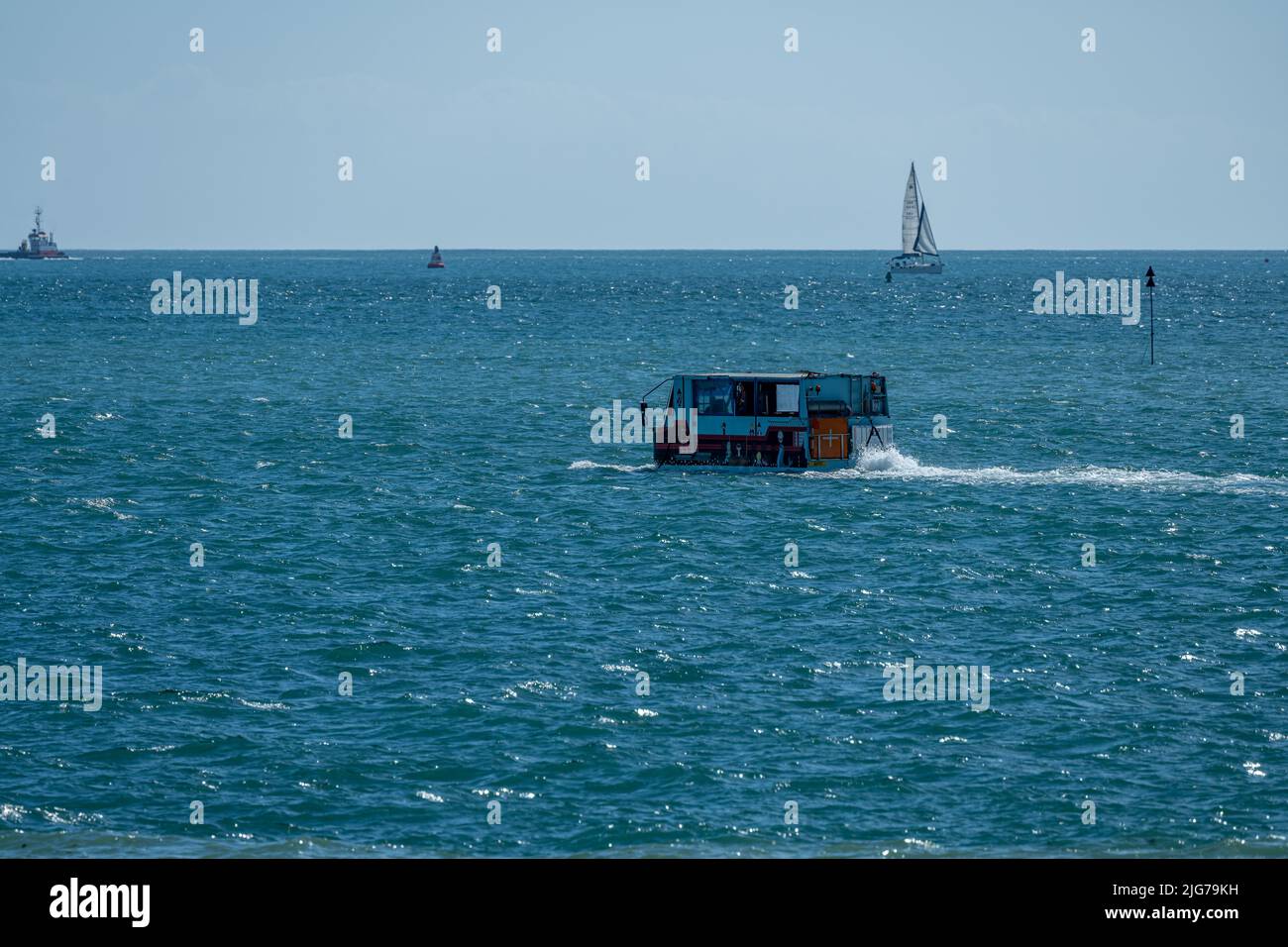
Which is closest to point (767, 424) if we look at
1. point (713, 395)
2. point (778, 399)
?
point (778, 399)

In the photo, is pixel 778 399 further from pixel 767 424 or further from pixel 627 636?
pixel 627 636

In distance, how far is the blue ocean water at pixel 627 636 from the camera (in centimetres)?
2306

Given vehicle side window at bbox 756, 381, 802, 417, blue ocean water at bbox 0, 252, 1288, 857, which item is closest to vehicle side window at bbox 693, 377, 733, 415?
vehicle side window at bbox 756, 381, 802, 417

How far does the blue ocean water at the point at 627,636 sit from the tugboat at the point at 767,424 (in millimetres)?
1392

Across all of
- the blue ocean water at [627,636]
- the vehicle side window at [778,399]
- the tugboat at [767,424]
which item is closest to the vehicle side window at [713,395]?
the tugboat at [767,424]

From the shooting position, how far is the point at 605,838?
2214 cm

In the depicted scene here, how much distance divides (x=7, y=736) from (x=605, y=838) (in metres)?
11.6

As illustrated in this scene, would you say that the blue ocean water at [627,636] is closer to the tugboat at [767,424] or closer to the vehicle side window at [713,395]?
the tugboat at [767,424]

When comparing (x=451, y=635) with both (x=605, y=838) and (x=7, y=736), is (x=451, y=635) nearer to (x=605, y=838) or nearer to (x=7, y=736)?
(x=7, y=736)

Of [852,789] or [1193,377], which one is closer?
[852,789]

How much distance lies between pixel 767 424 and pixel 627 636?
76.2 feet

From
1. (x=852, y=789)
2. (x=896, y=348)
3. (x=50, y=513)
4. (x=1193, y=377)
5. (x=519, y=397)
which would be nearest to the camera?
(x=852, y=789)
